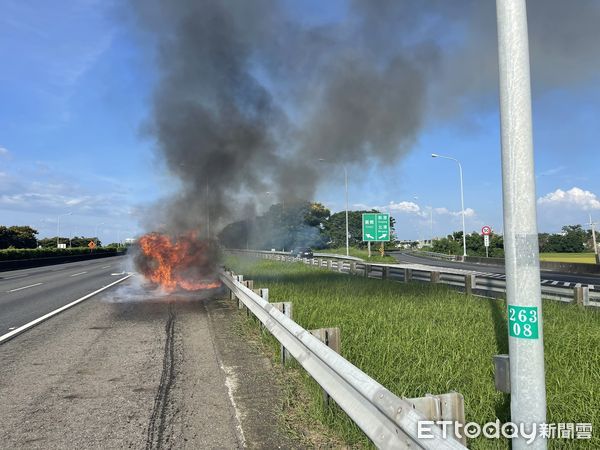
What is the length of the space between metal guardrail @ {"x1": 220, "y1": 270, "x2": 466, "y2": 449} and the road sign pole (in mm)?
675

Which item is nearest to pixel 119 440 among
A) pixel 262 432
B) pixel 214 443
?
pixel 214 443

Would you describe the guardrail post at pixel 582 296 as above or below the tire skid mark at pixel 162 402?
above

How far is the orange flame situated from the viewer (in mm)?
14227

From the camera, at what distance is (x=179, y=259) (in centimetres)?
1421

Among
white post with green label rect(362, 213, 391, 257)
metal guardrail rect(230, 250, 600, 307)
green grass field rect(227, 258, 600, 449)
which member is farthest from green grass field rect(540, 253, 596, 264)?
green grass field rect(227, 258, 600, 449)

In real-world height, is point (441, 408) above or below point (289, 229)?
below

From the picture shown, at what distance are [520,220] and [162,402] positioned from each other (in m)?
3.35

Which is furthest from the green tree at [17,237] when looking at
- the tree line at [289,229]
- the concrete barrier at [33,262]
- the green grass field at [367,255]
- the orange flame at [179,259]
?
the orange flame at [179,259]

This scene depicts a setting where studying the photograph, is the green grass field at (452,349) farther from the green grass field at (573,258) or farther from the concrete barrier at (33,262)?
the green grass field at (573,258)

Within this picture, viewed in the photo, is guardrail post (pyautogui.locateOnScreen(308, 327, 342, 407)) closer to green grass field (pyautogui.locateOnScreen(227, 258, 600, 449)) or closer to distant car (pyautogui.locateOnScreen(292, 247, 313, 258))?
green grass field (pyautogui.locateOnScreen(227, 258, 600, 449))

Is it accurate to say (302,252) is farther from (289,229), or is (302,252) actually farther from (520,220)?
(520,220)

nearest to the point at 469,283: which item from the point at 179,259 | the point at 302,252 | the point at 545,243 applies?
the point at 179,259

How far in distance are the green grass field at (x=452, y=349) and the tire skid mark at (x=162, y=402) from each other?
120 centimetres

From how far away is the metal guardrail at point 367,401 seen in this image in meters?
2.14
